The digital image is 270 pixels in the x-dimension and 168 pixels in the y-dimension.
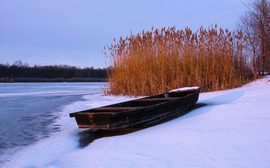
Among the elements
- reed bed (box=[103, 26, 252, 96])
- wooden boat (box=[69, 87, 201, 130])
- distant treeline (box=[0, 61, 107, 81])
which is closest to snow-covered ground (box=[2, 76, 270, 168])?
wooden boat (box=[69, 87, 201, 130])

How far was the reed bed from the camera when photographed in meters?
6.34

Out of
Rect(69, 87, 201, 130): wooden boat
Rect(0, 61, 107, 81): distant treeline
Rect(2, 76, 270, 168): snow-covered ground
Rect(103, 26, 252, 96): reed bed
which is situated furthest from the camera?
Rect(0, 61, 107, 81): distant treeline

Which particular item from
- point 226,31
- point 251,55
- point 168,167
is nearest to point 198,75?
point 226,31

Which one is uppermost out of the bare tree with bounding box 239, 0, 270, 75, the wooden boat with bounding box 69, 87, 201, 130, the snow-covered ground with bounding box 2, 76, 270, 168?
the bare tree with bounding box 239, 0, 270, 75

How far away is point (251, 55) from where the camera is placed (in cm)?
701

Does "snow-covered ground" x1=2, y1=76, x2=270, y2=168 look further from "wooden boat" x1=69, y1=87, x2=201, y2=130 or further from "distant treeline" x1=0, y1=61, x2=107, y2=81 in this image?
"distant treeline" x1=0, y1=61, x2=107, y2=81

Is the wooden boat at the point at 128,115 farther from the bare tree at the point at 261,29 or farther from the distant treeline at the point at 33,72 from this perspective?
the distant treeline at the point at 33,72

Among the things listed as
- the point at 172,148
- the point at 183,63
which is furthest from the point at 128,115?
the point at 183,63

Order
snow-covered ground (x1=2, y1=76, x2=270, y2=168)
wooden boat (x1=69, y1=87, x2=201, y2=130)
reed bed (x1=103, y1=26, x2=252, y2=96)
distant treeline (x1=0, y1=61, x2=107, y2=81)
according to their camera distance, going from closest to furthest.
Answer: snow-covered ground (x1=2, y1=76, x2=270, y2=168)
wooden boat (x1=69, y1=87, x2=201, y2=130)
reed bed (x1=103, y1=26, x2=252, y2=96)
distant treeline (x1=0, y1=61, x2=107, y2=81)

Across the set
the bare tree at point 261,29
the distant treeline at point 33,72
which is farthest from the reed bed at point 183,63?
the distant treeline at point 33,72

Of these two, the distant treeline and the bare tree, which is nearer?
the bare tree

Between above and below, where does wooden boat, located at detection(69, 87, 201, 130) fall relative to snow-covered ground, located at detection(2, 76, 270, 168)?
above

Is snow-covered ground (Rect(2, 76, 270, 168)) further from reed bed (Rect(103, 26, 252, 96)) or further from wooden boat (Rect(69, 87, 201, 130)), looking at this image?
reed bed (Rect(103, 26, 252, 96))

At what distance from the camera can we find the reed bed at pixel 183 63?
6344mm
